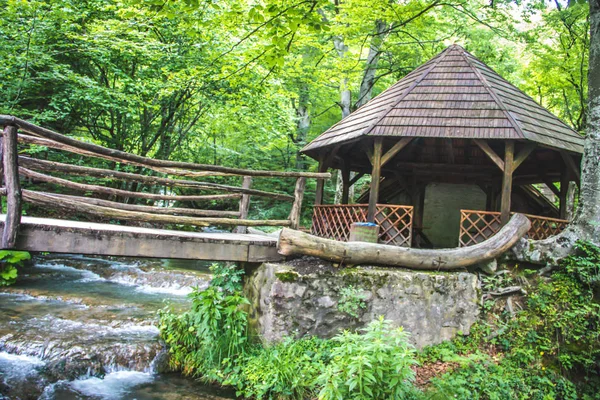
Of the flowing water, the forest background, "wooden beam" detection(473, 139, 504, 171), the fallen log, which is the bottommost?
the flowing water

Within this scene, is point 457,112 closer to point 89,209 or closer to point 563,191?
point 563,191

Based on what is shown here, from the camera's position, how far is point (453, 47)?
9.23 m

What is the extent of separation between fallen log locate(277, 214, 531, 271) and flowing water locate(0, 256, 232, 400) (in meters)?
2.17

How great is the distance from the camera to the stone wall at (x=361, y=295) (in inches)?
204

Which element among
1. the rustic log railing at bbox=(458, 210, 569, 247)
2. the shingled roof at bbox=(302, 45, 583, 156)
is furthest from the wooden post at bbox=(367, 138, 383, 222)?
the rustic log railing at bbox=(458, 210, 569, 247)

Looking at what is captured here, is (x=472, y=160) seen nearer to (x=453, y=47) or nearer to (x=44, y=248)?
(x=453, y=47)

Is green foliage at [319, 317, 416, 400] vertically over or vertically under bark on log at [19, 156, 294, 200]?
under

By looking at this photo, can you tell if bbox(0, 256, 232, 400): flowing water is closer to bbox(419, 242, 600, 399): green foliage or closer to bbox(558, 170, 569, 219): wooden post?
bbox(419, 242, 600, 399): green foliage

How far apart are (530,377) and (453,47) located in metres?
7.28

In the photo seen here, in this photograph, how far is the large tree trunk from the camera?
6.18m

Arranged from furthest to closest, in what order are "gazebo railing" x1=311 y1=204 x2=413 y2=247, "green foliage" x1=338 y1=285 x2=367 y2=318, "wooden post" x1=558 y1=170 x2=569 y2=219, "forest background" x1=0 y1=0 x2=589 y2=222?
"forest background" x1=0 y1=0 x2=589 y2=222 < "wooden post" x1=558 y1=170 x2=569 y2=219 < "gazebo railing" x1=311 y1=204 x2=413 y2=247 < "green foliage" x1=338 y1=285 x2=367 y2=318

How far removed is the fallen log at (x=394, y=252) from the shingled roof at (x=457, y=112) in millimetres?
1904

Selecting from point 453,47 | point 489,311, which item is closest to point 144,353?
point 489,311

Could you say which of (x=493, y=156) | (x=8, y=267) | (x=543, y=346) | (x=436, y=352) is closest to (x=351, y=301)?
(x=436, y=352)
